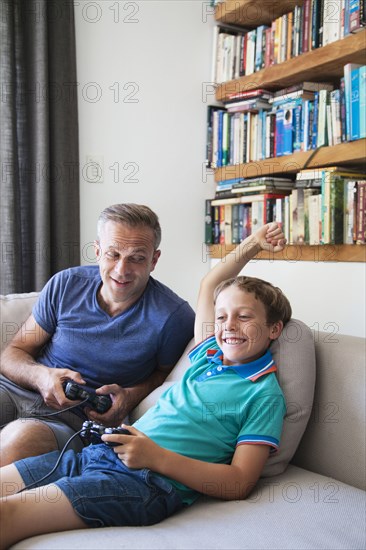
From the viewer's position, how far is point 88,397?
5.51 ft

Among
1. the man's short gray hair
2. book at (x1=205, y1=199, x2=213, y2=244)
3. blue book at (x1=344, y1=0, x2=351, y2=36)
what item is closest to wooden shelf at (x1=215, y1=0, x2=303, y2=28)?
blue book at (x1=344, y1=0, x2=351, y2=36)

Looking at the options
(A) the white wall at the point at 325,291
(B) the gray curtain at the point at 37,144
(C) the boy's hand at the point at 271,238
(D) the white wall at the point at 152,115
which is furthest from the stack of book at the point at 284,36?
(C) the boy's hand at the point at 271,238

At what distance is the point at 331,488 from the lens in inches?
54.6

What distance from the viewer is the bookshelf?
106 inches

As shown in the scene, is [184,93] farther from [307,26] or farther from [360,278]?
[360,278]

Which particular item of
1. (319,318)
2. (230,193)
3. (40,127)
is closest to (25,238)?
(40,127)

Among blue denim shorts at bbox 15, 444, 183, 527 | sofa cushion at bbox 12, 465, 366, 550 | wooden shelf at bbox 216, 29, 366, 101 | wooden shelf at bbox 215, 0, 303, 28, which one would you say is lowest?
sofa cushion at bbox 12, 465, 366, 550

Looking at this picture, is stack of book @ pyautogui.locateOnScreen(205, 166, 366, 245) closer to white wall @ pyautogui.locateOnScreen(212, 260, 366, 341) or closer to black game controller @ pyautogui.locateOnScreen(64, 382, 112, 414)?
white wall @ pyautogui.locateOnScreen(212, 260, 366, 341)

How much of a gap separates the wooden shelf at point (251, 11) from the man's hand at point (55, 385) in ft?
7.24

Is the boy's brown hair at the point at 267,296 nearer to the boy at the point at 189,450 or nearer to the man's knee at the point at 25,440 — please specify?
the boy at the point at 189,450

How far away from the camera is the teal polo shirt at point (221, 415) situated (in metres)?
1.36

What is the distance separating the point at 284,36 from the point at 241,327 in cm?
206

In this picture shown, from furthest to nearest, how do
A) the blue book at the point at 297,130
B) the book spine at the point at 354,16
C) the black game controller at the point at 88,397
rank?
the blue book at the point at 297,130, the book spine at the point at 354,16, the black game controller at the point at 88,397

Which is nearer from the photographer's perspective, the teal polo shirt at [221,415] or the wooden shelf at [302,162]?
the teal polo shirt at [221,415]
